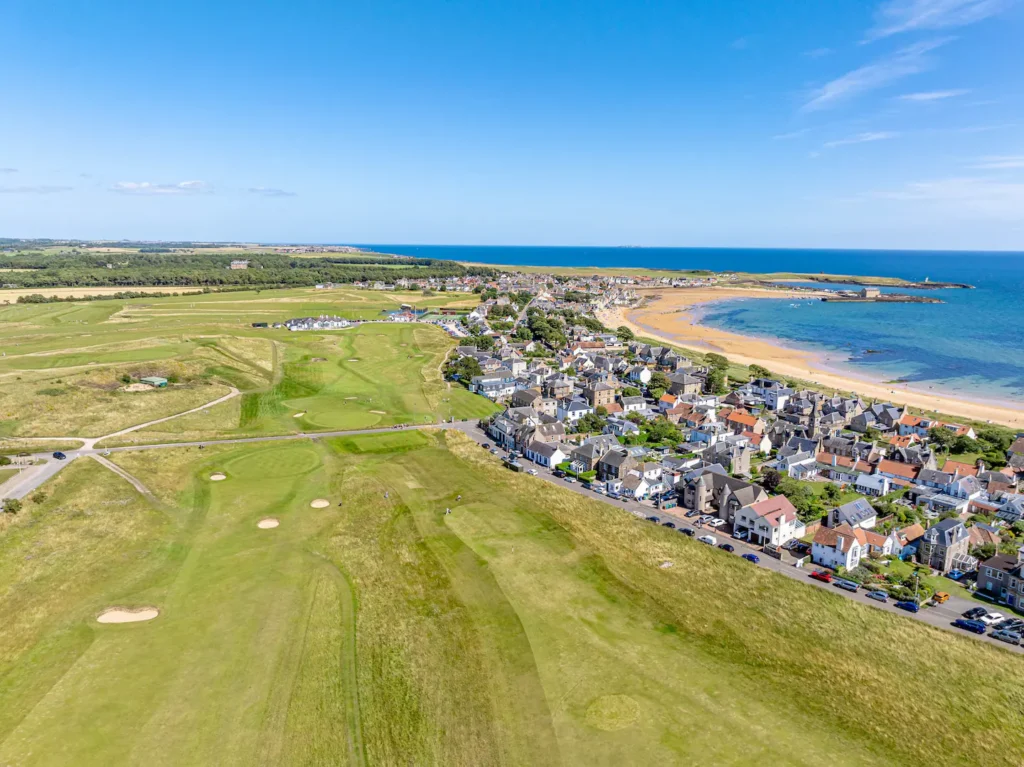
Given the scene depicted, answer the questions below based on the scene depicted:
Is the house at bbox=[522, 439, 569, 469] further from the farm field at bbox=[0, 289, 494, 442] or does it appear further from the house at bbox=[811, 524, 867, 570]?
the house at bbox=[811, 524, 867, 570]

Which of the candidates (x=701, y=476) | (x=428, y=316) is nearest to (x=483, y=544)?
(x=701, y=476)

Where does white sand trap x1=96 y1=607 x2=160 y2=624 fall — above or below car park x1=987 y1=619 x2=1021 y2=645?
below

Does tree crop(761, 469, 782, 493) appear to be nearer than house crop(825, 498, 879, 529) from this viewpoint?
No

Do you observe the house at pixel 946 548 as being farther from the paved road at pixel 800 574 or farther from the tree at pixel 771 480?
the tree at pixel 771 480

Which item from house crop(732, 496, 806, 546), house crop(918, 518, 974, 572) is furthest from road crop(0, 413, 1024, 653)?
house crop(918, 518, 974, 572)

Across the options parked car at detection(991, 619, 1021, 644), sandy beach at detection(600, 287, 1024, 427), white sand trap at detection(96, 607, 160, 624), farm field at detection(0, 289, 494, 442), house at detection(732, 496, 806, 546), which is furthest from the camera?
sandy beach at detection(600, 287, 1024, 427)

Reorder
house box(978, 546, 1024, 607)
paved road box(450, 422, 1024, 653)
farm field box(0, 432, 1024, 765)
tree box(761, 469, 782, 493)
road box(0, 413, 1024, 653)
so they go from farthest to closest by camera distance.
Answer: tree box(761, 469, 782, 493) < house box(978, 546, 1024, 607) < road box(0, 413, 1024, 653) < paved road box(450, 422, 1024, 653) < farm field box(0, 432, 1024, 765)

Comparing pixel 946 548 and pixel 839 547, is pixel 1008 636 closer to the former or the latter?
pixel 946 548

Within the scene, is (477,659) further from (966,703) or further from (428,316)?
(428,316)
